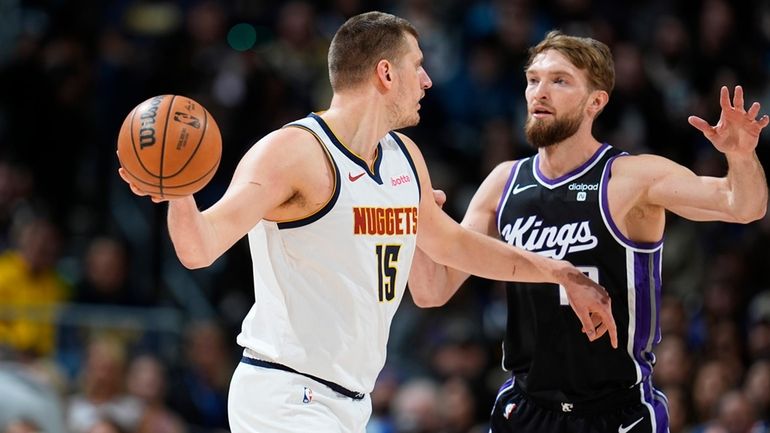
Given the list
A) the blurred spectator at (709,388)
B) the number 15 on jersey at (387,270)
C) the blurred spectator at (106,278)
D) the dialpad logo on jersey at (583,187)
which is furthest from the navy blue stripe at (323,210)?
the blurred spectator at (106,278)

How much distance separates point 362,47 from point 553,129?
4.46 ft

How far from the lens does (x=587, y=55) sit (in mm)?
6535

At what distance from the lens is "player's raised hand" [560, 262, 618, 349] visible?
19.3 ft

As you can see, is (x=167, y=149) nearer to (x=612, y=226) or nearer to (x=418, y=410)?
(x=612, y=226)

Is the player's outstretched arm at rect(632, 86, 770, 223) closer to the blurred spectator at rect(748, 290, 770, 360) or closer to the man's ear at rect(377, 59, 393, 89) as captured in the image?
the man's ear at rect(377, 59, 393, 89)

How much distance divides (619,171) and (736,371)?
173 inches

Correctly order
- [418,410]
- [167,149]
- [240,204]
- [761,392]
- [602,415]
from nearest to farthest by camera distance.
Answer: [167,149], [240,204], [602,415], [761,392], [418,410]

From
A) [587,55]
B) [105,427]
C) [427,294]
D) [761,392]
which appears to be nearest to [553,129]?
[587,55]

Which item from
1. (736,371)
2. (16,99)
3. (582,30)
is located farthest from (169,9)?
(736,371)

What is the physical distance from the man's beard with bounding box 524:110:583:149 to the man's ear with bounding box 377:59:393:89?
115 cm

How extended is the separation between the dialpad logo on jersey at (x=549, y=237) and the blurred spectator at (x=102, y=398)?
18.3ft

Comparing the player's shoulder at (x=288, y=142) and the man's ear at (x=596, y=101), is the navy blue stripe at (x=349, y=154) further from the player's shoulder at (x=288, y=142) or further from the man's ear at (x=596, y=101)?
the man's ear at (x=596, y=101)

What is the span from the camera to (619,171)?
6.37 m

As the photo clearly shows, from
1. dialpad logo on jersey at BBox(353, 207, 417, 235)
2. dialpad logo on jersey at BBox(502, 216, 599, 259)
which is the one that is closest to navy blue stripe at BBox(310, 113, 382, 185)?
dialpad logo on jersey at BBox(353, 207, 417, 235)
